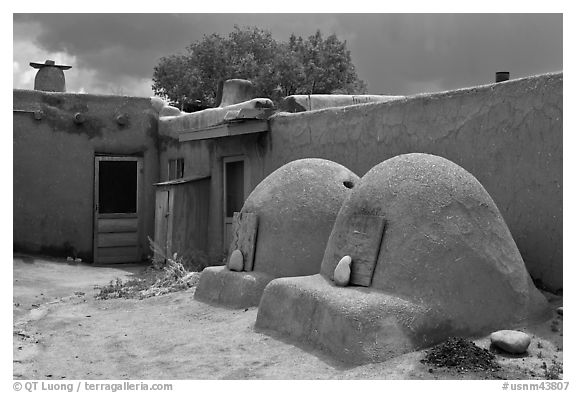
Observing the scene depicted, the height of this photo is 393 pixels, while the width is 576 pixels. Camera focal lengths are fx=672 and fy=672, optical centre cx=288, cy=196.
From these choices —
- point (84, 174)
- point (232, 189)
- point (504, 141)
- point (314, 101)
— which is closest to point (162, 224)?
point (232, 189)

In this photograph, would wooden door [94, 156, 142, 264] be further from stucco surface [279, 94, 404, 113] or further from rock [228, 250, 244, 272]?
rock [228, 250, 244, 272]

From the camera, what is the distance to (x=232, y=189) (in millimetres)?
11633

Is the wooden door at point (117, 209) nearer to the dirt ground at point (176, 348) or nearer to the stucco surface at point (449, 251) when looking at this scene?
the dirt ground at point (176, 348)

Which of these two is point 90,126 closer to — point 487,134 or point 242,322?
point 242,322

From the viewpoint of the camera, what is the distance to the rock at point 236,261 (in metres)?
7.88

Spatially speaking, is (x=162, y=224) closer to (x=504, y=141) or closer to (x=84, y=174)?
(x=84, y=174)

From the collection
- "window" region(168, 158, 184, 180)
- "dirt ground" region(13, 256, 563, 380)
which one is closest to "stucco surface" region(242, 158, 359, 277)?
"dirt ground" region(13, 256, 563, 380)

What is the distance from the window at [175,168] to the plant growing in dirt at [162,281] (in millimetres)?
1989

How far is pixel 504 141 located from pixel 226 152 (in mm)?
5761

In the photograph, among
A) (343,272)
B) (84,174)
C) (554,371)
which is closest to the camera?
(554,371)

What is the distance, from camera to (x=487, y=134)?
7000 mm

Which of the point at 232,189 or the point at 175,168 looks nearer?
the point at 232,189

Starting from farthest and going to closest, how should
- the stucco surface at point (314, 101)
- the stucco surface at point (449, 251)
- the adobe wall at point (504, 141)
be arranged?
the stucco surface at point (314, 101)
the adobe wall at point (504, 141)
the stucco surface at point (449, 251)

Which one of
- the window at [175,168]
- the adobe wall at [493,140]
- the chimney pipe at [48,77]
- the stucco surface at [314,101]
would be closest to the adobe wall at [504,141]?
the adobe wall at [493,140]
